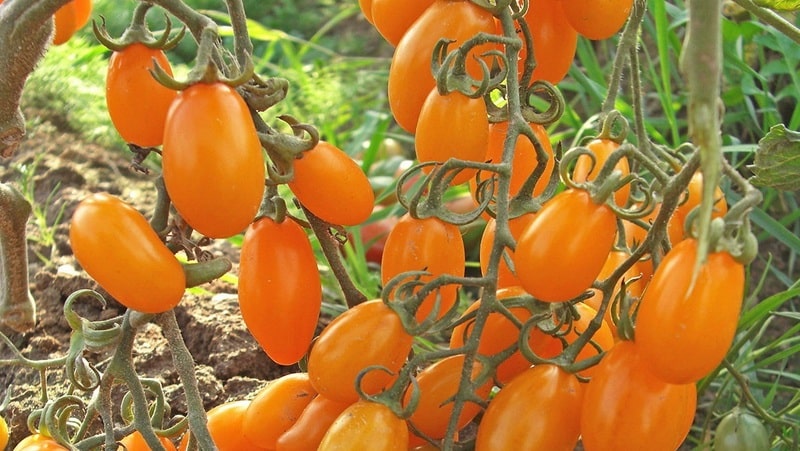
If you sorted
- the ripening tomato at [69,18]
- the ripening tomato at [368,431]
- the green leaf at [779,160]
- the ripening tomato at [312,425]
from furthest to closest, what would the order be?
the ripening tomato at [69,18]
the green leaf at [779,160]
the ripening tomato at [312,425]
the ripening tomato at [368,431]

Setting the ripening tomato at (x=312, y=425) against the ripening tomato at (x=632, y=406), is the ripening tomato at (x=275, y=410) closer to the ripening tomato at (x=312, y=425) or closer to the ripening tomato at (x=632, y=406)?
the ripening tomato at (x=312, y=425)

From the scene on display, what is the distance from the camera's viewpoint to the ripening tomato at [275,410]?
0.92 m

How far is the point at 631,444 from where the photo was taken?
2.46 feet

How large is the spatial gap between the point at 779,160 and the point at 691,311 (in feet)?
1.39

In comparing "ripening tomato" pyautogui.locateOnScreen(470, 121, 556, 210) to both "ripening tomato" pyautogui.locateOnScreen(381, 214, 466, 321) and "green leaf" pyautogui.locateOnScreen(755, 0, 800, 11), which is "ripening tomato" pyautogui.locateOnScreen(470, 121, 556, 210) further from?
"green leaf" pyautogui.locateOnScreen(755, 0, 800, 11)

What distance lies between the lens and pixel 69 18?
113cm

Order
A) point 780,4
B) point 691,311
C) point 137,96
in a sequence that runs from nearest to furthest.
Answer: point 691,311, point 137,96, point 780,4

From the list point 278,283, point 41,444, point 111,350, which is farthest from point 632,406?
point 111,350

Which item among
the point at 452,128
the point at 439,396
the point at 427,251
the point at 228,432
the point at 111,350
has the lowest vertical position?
the point at 111,350

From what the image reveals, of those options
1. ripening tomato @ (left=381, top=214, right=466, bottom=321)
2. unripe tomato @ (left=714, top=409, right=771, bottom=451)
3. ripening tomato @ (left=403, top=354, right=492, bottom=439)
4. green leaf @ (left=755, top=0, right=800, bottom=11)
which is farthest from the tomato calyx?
unripe tomato @ (left=714, top=409, right=771, bottom=451)

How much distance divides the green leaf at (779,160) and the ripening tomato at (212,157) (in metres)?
0.54

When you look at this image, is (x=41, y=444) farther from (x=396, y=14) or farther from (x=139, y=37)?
(x=396, y=14)

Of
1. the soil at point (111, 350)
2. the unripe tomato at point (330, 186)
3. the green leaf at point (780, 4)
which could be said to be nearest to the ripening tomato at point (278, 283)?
the unripe tomato at point (330, 186)

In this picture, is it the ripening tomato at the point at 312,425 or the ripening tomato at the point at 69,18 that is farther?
the ripening tomato at the point at 69,18
